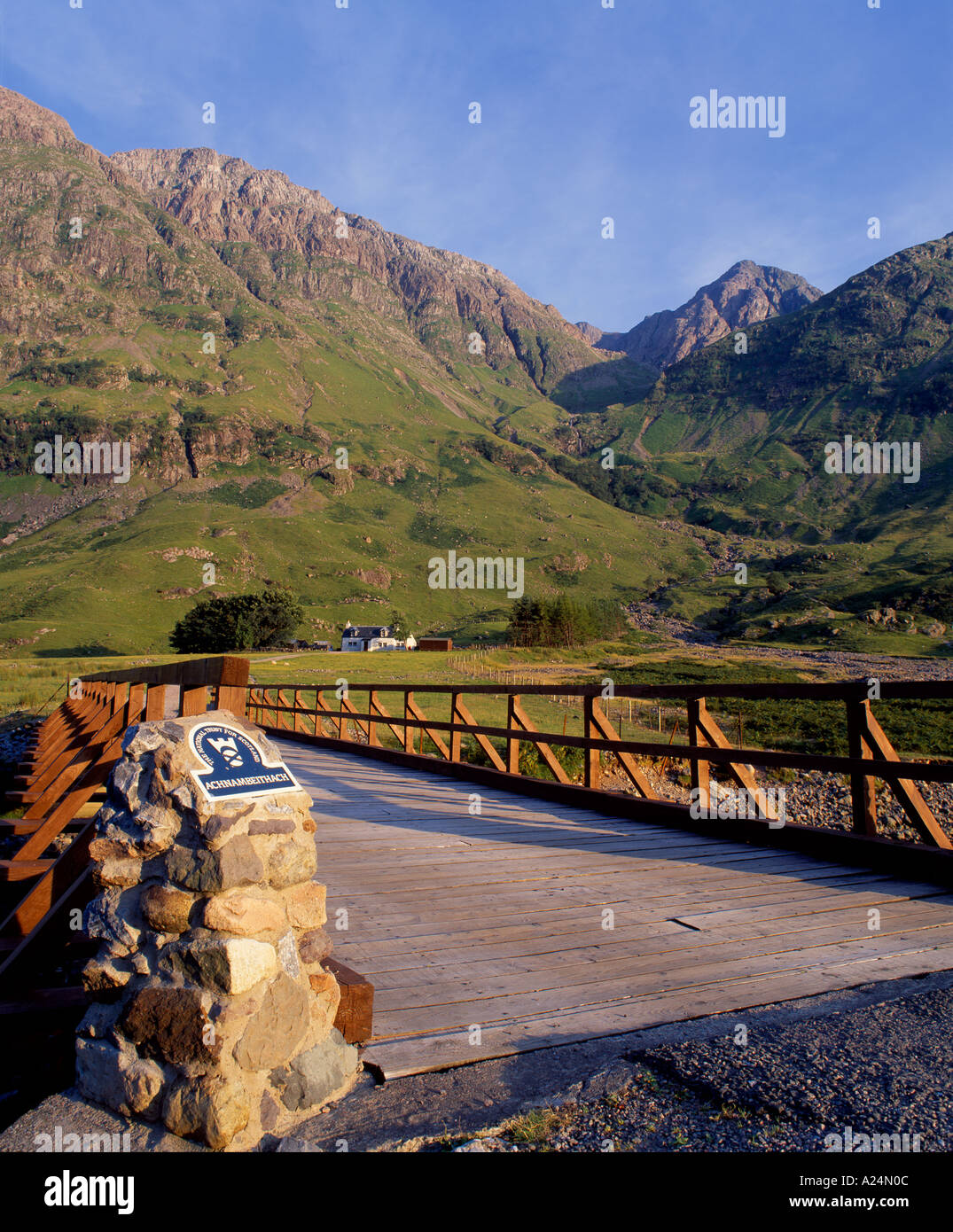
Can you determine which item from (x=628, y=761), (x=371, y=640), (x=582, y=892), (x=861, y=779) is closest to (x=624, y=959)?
(x=582, y=892)

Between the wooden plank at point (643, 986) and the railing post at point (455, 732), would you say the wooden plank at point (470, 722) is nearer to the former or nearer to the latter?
the railing post at point (455, 732)

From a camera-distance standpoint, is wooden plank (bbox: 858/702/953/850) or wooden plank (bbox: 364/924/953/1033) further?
wooden plank (bbox: 858/702/953/850)

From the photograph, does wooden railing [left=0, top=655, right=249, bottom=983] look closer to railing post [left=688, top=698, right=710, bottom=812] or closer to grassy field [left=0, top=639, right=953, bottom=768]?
railing post [left=688, top=698, right=710, bottom=812]

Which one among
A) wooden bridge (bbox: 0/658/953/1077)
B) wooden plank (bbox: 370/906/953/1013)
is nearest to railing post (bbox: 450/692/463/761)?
wooden bridge (bbox: 0/658/953/1077)

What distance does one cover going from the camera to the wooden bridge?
304 centimetres

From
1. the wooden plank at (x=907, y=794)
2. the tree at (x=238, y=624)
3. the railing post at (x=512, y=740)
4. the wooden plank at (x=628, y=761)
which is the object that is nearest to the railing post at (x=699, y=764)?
the wooden plank at (x=628, y=761)

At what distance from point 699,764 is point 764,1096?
14.3 feet

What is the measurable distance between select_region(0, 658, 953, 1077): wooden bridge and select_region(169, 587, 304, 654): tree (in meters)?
74.9

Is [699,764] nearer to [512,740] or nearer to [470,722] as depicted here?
[512,740]

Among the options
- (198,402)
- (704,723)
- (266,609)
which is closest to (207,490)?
(198,402)

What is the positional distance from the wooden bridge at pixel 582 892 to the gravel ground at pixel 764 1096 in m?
0.45
